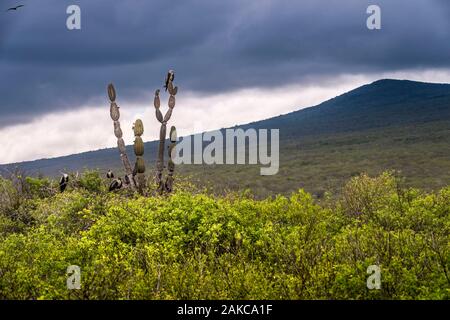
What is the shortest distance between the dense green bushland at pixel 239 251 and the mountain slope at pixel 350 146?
1078cm

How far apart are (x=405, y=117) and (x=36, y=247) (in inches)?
5445

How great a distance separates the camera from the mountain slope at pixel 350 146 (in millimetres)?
80000

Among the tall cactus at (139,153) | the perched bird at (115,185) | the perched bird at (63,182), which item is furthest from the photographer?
the perched bird at (63,182)

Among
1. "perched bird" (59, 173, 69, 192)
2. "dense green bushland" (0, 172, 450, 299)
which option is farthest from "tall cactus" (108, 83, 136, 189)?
"dense green bushland" (0, 172, 450, 299)

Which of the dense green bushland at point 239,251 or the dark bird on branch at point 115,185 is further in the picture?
the dark bird on branch at point 115,185

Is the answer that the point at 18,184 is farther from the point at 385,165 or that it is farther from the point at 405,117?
the point at 405,117

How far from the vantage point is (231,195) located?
77.0 feet

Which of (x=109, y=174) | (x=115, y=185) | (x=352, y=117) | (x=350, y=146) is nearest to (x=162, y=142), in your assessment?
(x=115, y=185)

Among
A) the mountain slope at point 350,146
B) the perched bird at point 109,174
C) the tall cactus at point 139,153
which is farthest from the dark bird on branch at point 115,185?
the mountain slope at point 350,146

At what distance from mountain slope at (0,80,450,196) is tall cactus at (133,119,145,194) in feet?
9.89

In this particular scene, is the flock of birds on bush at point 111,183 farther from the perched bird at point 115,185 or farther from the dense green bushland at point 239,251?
the dense green bushland at point 239,251

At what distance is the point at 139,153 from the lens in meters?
27.8
